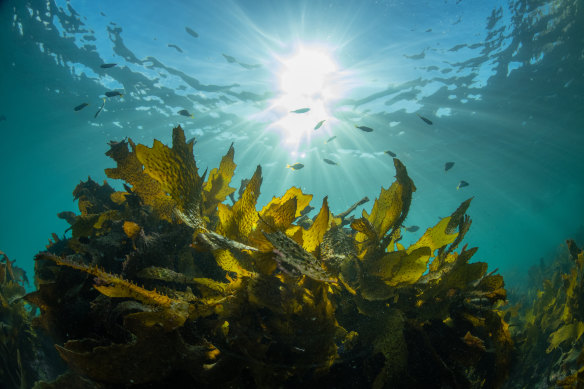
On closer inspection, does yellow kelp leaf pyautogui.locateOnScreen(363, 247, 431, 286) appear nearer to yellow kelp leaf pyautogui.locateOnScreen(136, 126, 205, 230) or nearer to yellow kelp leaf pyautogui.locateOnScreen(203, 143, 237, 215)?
yellow kelp leaf pyautogui.locateOnScreen(136, 126, 205, 230)

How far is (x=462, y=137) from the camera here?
16.6 m

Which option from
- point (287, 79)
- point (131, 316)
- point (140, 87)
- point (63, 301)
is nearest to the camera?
point (131, 316)

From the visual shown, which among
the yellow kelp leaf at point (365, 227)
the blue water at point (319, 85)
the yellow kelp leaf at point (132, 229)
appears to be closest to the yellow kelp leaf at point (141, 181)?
the yellow kelp leaf at point (132, 229)

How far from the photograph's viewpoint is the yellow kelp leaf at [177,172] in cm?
108

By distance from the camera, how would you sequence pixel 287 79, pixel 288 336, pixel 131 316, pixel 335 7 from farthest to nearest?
pixel 287 79, pixel 335 7, pixel 288 336, pixel 131 316

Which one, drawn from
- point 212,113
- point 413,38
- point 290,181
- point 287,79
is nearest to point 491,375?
point 413,38

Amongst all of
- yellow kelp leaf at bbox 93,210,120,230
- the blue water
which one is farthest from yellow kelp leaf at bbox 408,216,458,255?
the blue water

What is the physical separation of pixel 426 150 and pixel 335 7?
13.1 meters

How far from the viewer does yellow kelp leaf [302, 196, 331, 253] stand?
44.4 inches

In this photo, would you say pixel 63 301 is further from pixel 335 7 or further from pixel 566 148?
pixel 566 148

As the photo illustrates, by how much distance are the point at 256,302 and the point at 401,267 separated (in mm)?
728

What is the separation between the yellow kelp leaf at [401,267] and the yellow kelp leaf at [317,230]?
361mm

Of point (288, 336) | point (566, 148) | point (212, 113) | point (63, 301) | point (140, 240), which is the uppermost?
point (212, 113)

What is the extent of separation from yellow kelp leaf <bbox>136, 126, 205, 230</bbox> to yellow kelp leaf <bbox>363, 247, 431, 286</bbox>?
3.00 ft
